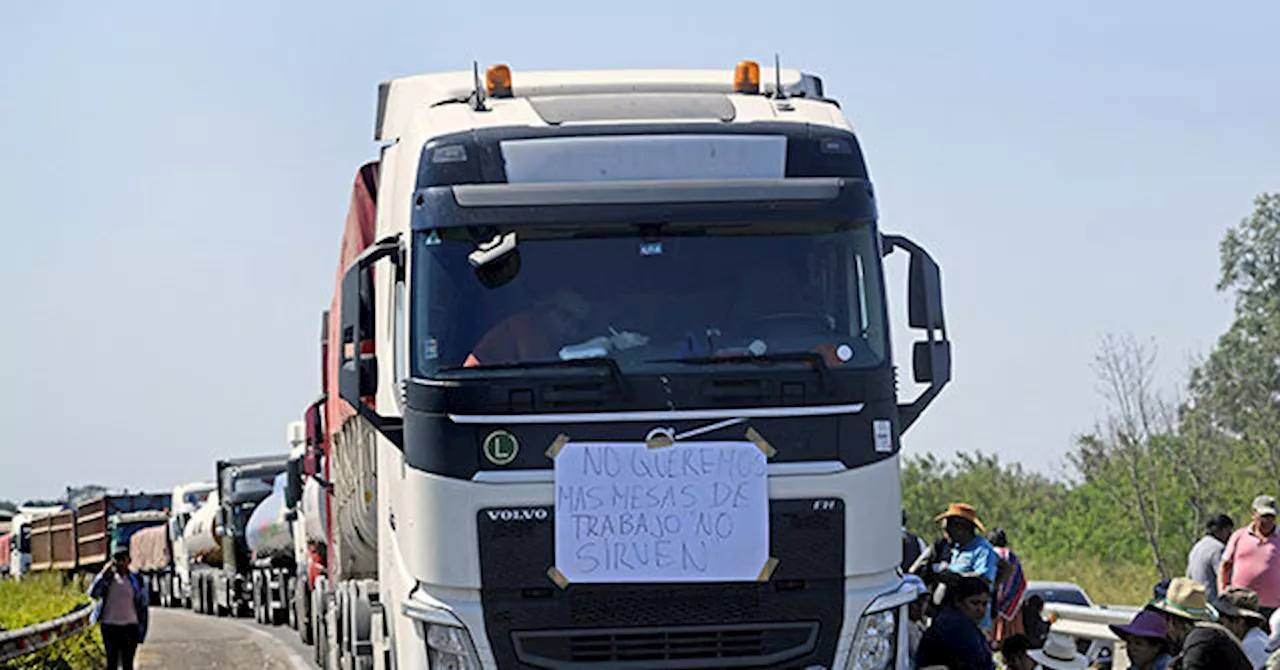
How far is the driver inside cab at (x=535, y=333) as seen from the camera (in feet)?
33.3

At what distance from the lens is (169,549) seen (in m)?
48.4

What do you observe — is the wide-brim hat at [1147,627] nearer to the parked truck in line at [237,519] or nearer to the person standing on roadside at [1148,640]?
the person standing on roadside at [1148,640]

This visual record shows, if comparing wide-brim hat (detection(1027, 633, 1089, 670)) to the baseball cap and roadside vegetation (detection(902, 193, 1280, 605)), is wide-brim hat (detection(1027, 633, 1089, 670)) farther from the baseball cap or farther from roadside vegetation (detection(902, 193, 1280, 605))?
roadside vegetation (detection(902, 193, 1280, 605))

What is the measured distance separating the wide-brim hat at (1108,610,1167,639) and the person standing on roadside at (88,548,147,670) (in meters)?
13.4

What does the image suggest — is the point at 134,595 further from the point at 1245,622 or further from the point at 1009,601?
the point at 1245,622

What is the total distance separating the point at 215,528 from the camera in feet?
133

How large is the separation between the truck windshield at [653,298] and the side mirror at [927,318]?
220 millimetres

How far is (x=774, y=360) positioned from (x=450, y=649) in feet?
6.83

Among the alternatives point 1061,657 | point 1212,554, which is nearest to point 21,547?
point 1212,554

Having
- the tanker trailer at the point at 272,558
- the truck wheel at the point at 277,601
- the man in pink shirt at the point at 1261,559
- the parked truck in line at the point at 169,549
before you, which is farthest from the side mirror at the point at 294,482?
the parked truck in line at the point at 169,549

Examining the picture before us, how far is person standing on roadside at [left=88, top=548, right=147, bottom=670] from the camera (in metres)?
20.5

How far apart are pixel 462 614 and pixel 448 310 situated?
1.47 m

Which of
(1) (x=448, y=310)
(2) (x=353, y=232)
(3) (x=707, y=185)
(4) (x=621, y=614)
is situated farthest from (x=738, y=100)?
(2) (x=353, y=232)

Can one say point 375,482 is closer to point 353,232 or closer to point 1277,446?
point 353,232
